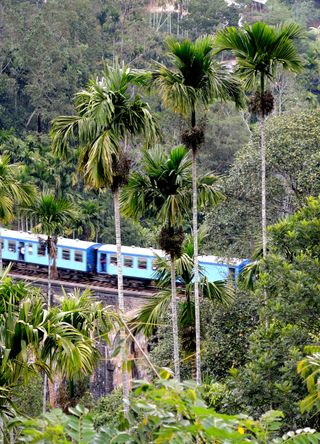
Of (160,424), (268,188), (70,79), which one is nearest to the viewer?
(160,424)

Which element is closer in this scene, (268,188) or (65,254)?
(268,188)

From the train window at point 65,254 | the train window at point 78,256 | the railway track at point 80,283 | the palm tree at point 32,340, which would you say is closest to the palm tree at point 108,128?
the palm tree at point 32,340

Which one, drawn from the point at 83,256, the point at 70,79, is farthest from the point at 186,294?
the point at 70,79

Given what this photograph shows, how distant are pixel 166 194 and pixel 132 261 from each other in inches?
586

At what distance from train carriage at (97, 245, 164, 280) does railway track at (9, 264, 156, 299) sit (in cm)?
40

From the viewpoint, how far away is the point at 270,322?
11.6m

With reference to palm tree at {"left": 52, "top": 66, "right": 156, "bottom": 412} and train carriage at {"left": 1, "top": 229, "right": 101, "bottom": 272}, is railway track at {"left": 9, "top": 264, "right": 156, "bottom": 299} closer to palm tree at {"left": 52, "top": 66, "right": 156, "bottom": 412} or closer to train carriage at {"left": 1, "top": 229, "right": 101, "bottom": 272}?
train carriage at {"left": 1, "top": 229, "right": 101, "bottom": 272}

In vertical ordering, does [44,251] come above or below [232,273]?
above

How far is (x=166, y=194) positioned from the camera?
11.8 m

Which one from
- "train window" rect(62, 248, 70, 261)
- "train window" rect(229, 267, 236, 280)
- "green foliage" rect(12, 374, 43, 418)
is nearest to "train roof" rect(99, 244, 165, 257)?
"train window" rect(62, 248, 70, 261)

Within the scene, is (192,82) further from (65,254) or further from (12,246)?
(12,246)

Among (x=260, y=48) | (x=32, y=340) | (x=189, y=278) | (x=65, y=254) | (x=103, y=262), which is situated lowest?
(x=32, y=340)

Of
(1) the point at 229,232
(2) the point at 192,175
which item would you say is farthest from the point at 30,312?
(1) the point at 229,232

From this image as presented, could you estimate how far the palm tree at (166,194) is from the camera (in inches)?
460
